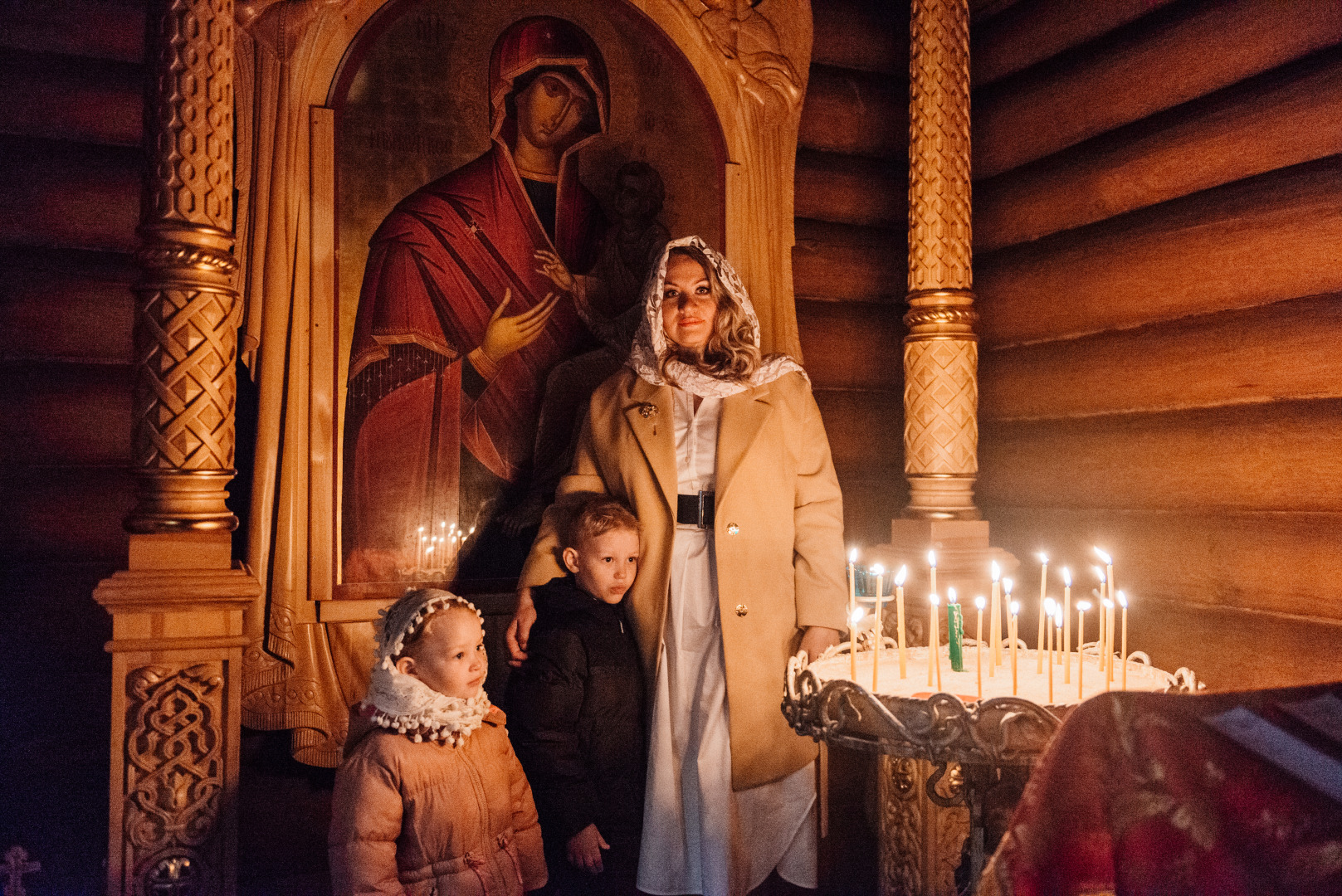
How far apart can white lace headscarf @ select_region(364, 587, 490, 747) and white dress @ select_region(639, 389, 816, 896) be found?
673 mm

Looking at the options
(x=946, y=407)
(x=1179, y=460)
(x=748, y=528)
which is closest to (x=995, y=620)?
(x=748, y=528)

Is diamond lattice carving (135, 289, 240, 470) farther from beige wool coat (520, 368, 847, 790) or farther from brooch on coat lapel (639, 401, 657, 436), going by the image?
brooch on coat lapel (639, 401, 657, 436)

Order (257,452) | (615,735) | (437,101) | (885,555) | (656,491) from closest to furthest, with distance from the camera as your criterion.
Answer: (615,735)
(656,491)
(257,452)
(437,101)
(885,555)

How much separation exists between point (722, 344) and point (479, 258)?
1.02 meters

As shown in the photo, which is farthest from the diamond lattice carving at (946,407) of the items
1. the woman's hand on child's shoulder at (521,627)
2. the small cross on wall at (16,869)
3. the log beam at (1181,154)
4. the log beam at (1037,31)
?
the small cross on wall at (16,869)

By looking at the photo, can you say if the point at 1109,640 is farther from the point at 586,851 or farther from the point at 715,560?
the point at 586,851

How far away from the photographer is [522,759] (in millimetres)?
2955

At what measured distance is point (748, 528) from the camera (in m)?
3.06

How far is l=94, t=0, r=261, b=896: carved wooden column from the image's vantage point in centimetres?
277

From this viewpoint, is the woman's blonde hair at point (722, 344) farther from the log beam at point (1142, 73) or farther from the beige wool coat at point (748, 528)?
the log beam at point (1142, 73)

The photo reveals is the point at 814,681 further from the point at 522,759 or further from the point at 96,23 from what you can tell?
the point at 96,23

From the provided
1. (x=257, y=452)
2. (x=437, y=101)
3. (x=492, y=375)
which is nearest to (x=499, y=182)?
(x=437, y=101)

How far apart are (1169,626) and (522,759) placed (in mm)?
2305

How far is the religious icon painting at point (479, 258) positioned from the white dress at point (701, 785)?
0.81 metres
